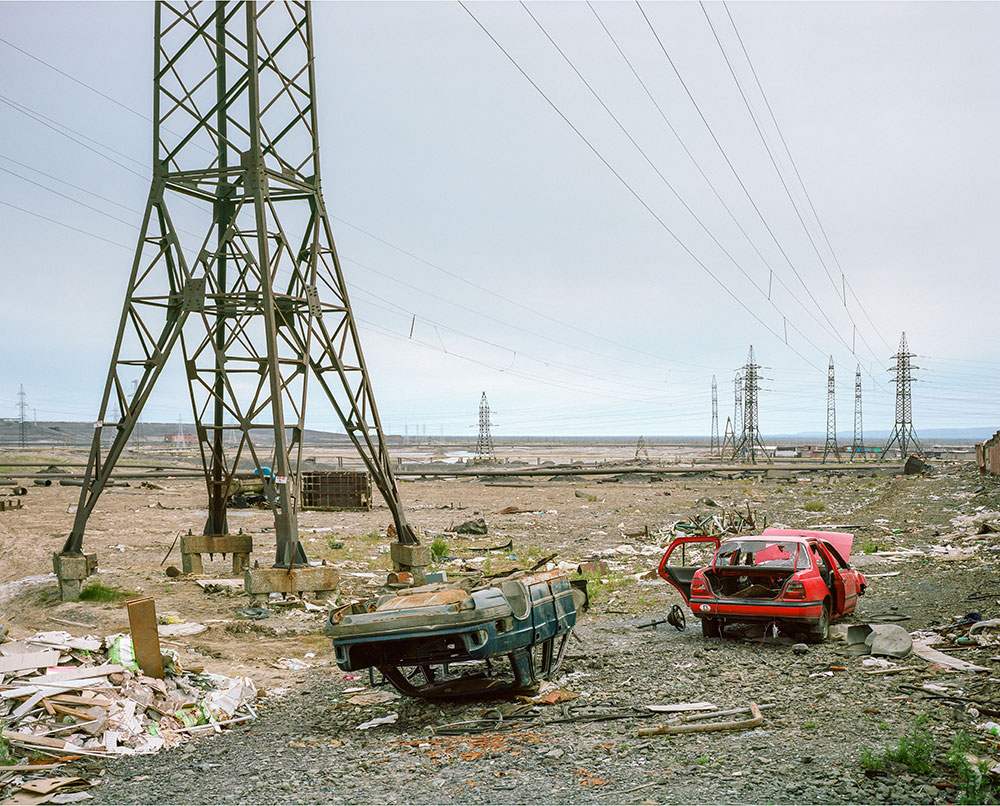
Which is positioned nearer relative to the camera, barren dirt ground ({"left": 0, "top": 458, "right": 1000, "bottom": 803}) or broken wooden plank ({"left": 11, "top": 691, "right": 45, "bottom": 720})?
barren dirt ground ({"left": 0, "top": 458, "right": 1000, "bottom": 803})

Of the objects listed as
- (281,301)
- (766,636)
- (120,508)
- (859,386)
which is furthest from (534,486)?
(859,386)

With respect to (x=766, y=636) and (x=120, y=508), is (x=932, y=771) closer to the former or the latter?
(x=766, y=636)

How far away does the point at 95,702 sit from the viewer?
788 centimetres

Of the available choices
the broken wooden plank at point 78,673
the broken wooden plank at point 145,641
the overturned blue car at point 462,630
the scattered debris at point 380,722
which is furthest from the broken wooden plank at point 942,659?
Answer: the broken wooden plank at point 78,673

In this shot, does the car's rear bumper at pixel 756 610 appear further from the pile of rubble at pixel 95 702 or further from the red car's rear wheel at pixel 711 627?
the pile of rubble at pixel 95 702

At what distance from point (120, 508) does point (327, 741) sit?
98.0 ft

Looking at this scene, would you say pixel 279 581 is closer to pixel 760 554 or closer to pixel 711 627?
pixel 711 627

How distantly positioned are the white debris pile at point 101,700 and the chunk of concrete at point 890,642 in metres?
Answer: 6.94

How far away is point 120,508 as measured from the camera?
34.2m

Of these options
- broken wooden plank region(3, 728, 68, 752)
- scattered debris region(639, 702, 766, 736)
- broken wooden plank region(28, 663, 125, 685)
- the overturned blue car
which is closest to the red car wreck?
the overturned blue car

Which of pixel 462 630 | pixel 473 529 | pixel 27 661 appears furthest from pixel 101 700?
pixel 473 529

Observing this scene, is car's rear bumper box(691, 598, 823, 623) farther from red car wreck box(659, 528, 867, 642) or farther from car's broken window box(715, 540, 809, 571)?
car's broken window box(715, 540, 809, 571)

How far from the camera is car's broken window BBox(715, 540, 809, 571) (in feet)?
36.9

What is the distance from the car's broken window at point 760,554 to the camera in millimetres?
11258
